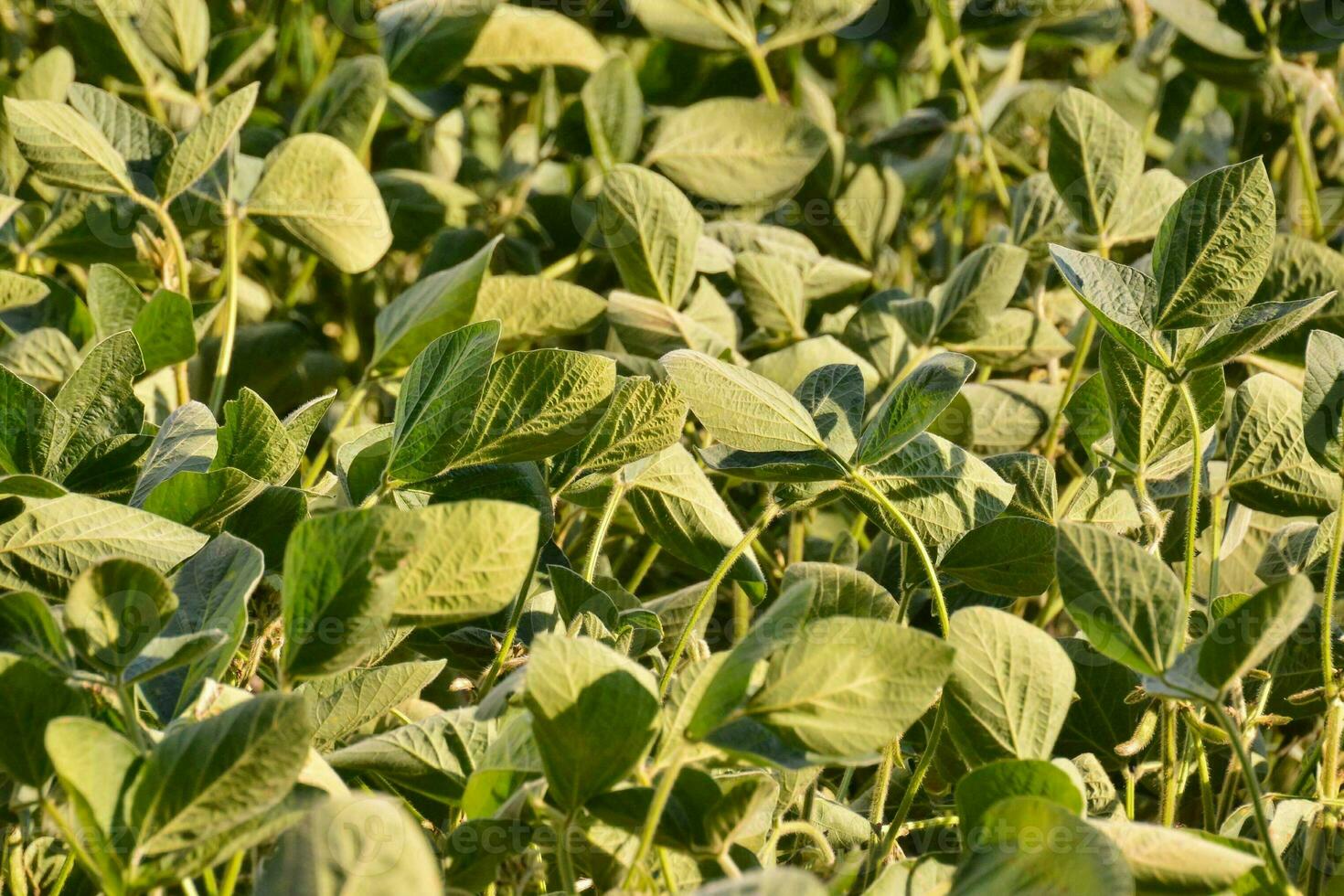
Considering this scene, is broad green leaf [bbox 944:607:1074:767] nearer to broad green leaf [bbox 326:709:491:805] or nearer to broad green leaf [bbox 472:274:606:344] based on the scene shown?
broad green leaf [bbox 326:709:491:805]

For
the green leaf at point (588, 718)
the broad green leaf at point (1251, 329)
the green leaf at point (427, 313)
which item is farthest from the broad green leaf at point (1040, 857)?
the green leaf at point (427, 313)

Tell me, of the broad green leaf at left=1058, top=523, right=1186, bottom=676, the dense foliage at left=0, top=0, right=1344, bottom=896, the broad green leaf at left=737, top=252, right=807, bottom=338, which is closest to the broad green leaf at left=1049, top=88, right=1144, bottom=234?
the dense foliage at left=0, top=0, right=1344, bottom=896

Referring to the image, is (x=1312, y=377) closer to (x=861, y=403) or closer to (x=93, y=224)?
(x=861, y=403)

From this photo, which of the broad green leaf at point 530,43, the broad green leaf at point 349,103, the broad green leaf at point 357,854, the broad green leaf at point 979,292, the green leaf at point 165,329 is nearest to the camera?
the broad green leaf at point 357,854

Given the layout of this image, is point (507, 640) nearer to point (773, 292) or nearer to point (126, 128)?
point (773, 292)

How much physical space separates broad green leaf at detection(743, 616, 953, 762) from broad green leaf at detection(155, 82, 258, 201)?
49 centimetres

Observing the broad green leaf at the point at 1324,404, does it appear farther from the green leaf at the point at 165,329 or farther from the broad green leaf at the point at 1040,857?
the green leaf at the point at 165,329

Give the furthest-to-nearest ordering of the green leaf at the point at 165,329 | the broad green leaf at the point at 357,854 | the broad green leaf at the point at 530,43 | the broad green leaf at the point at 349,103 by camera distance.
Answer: the broad green leaf at the point at 530,43, the broad green leaf at the point at 349,103, the green leaf at the point at 165,329, the broad green leaf at the point at 357,854

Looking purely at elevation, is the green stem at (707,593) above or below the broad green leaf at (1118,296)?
below

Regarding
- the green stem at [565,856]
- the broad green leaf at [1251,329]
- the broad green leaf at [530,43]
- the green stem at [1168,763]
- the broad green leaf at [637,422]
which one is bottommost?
the green stem at [1168,763]

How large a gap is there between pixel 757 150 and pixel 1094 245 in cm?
25

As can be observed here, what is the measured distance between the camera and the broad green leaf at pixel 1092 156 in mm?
761

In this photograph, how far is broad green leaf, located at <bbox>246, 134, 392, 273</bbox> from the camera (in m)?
0.80

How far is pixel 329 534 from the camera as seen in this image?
1.37 feet
